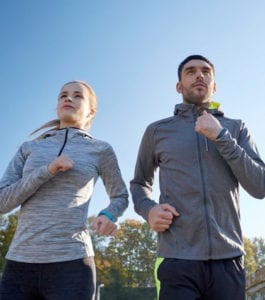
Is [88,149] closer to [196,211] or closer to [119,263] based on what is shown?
[196,211]

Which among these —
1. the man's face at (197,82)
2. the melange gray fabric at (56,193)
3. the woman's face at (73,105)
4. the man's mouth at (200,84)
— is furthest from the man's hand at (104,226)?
the man's mouth at (200,84)

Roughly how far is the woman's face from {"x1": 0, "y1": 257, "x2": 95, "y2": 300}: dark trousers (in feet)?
4.14

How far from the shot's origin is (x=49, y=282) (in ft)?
9.38

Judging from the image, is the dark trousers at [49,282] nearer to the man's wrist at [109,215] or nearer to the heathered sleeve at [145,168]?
the man's wrist at [109,215]

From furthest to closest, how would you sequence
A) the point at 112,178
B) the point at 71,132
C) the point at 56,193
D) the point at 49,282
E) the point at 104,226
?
1. the point at 71,132
2. the point at 112,178
3. the point at 56,193
4. the point at 104,226
5. the point at 49,282

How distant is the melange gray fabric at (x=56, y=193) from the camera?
299 centimetres

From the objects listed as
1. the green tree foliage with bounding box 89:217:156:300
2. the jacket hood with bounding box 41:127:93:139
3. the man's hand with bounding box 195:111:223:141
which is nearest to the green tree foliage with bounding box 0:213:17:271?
the green tree foliage with bounding box 89:217:156:300

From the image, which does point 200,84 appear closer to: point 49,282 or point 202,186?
point 202,186

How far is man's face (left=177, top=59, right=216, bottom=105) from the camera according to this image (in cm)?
362

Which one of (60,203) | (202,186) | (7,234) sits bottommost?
(60,203)

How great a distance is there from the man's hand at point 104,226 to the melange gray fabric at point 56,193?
6.2 inches

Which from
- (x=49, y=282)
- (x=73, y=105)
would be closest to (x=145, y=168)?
(x=73, y=105)

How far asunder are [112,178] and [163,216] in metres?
0.64

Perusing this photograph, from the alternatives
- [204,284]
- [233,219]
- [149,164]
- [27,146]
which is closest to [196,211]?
[233,219]
